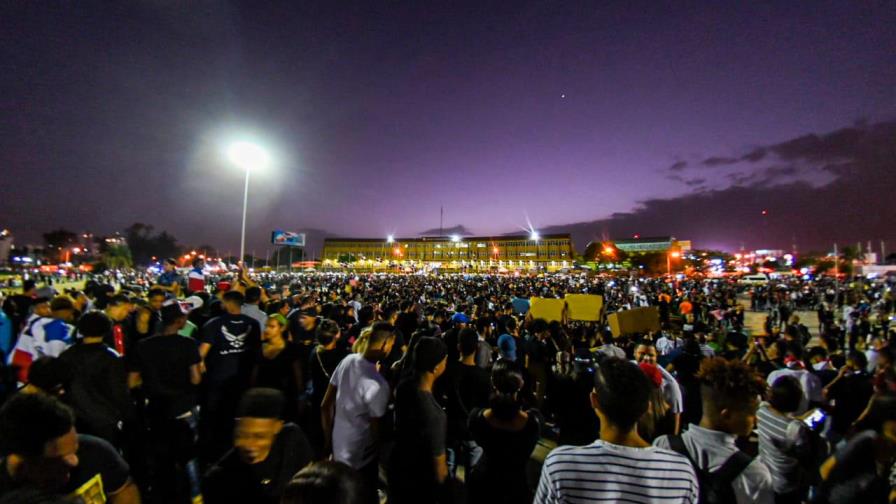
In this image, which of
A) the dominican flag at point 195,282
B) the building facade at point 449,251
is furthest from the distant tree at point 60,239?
the dominican flag at point 195,282

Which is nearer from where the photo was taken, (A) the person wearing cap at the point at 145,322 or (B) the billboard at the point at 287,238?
(A) the person wearing cap at the point at 145,322

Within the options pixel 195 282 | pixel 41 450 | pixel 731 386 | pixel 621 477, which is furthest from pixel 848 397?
pixel 195 282

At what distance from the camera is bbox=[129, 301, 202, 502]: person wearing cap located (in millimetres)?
3639

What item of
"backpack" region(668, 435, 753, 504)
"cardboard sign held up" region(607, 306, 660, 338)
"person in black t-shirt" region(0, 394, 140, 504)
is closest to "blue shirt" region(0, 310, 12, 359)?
"person in black t-shirt" region(0, 394, 140, 504)

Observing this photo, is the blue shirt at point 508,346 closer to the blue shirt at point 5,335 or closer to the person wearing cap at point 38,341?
the person wearing cap at point 38,341

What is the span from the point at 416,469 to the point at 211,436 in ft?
9.86

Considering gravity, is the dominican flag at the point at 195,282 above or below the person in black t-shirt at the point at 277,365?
above

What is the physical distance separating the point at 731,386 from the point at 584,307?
32.4ft

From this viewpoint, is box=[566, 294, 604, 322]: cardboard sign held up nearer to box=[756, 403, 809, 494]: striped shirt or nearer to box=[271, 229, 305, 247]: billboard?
box=[756, 403, 809, 494]: striped shirt

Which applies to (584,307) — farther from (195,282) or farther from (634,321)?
(195,282)

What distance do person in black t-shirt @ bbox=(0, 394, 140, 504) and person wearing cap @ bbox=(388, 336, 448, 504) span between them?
1.59 metres

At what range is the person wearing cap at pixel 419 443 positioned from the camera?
8.28ft

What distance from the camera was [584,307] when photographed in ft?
38.1

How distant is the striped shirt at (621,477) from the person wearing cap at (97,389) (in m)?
3.65
